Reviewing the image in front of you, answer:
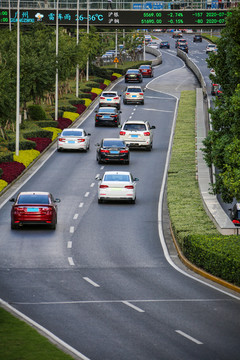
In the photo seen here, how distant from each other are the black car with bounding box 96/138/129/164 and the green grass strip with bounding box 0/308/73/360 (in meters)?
33.0

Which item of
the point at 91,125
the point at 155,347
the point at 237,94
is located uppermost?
the point at 237,94

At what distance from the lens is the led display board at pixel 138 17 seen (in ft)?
327

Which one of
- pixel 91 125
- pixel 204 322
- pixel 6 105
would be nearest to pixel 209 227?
pixel 204 322

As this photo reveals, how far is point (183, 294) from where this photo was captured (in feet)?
88.9

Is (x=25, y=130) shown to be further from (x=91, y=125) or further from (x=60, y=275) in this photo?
(x=60, y=275)

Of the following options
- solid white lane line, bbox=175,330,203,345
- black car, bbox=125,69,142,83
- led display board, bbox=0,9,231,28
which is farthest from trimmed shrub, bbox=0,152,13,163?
black car, bbox=125,69,142,83

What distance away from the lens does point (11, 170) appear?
168ft

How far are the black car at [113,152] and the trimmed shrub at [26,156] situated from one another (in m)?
4.28

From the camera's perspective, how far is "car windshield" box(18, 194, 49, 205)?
3703cm

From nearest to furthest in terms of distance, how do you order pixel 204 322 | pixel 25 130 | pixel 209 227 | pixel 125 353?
1. pixel 125 353
2. pixel 204 322
3. pixel 209 227
4. pixel 25 130

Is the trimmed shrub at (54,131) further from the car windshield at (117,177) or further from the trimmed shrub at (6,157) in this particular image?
the car windshield at (117,177)

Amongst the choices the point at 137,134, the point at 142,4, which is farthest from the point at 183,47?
the point at 137,134

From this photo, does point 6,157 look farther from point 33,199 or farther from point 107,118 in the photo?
point 107,118

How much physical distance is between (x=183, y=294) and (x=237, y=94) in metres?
7.62
